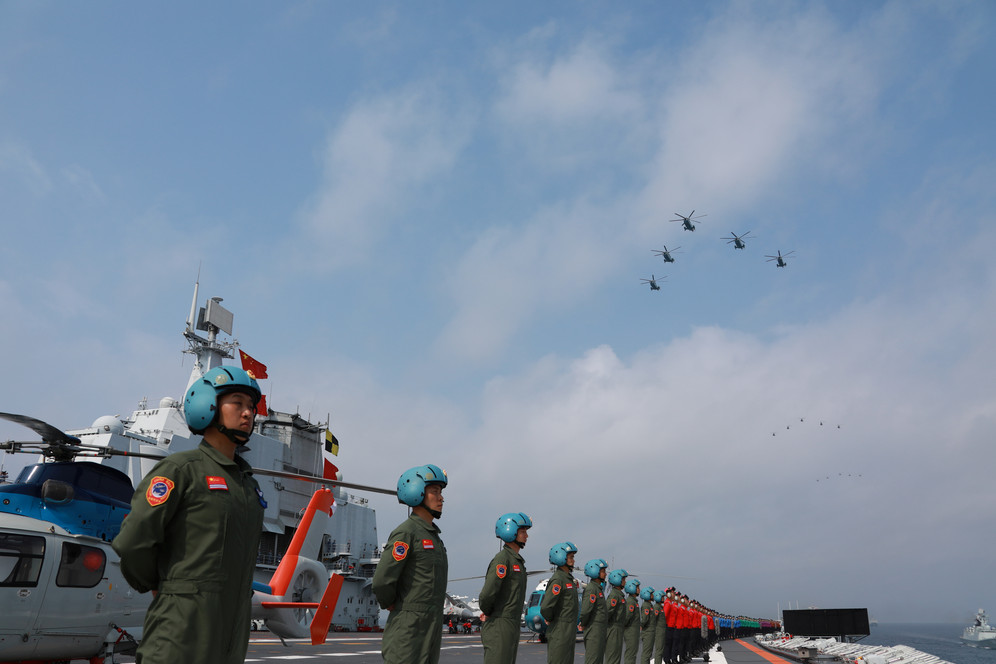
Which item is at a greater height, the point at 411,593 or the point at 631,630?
the point at 411,593

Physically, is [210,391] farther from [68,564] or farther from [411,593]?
[68,564]

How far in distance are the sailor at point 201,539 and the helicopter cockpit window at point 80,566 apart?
21.8ft

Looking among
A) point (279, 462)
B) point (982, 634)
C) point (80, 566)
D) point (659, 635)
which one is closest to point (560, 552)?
point (80, 566)

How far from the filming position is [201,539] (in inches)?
161

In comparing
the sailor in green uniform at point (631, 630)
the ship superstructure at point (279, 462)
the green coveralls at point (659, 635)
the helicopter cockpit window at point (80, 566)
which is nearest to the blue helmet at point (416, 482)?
the helicopter cockpit window at point (80, 566)

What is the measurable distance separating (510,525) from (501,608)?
1.31 metres

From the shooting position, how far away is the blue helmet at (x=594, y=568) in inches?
519

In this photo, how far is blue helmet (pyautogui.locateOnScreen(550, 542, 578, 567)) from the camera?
11.7 m

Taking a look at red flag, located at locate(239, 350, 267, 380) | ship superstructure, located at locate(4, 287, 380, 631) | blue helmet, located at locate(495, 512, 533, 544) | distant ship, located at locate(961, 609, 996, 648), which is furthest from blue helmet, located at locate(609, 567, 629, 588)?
distant ship, located at locate(961, 609, 996, 648)

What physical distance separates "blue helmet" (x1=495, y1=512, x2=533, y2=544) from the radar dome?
1215 inches

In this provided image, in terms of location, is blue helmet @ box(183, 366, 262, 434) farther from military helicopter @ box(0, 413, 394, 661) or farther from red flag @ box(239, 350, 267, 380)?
red flag @ box(239, 350, 267, 380)

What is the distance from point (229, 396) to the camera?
4555mm

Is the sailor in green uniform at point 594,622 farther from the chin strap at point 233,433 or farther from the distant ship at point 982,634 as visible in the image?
the distant ship at point 982,634

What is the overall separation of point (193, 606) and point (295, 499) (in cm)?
4440
